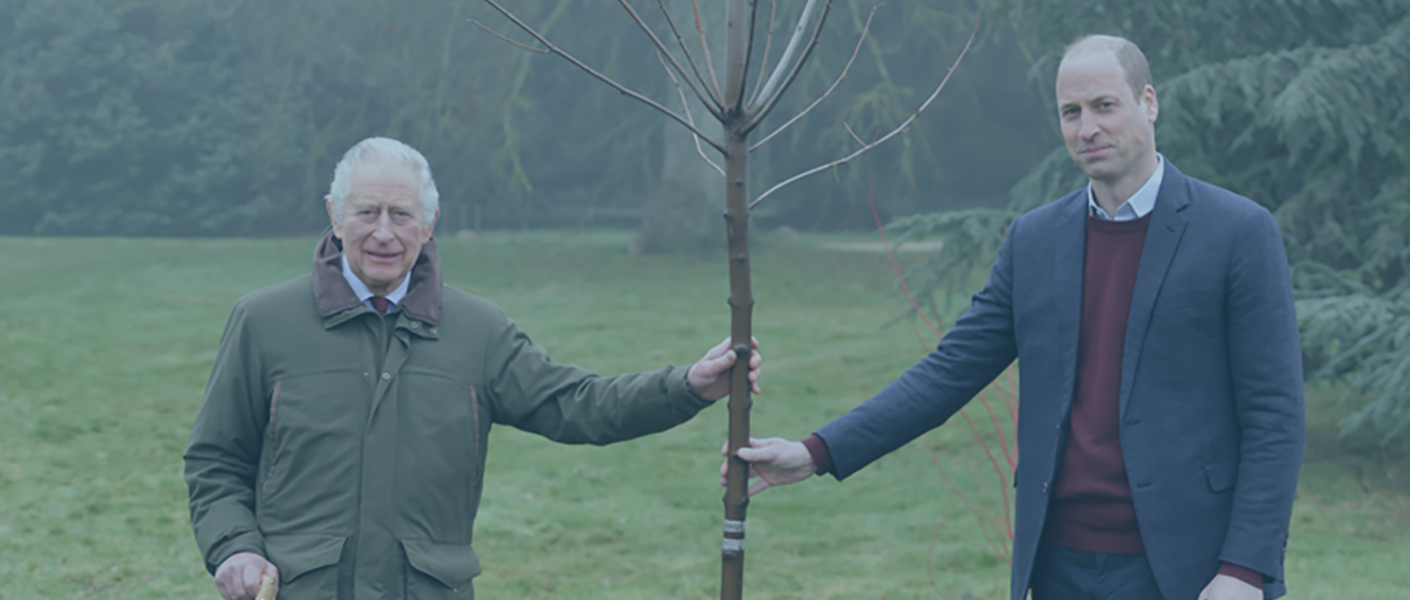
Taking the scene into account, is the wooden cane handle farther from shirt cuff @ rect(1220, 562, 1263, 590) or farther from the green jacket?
shirt cuff @ rect(1220, 562, 1263, 590)

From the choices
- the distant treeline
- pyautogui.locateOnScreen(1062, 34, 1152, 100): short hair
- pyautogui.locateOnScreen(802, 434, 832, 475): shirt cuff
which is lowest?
pyautogui.locateOnScreen(802, 434, 832, 475): shirt cuff

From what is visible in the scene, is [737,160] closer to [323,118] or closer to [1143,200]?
[1143,200]

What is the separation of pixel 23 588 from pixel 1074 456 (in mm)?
5909

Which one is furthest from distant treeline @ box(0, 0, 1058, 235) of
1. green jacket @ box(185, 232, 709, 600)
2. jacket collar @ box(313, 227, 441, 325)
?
green jacket @ box(185, 232, 709, 600)

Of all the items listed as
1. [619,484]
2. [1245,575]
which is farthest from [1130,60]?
[619,484]

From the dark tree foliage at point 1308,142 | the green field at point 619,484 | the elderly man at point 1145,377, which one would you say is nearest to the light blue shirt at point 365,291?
the elderly man at point 1145,377

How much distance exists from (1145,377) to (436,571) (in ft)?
4.78

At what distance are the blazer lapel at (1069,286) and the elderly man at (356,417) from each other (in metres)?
0.63

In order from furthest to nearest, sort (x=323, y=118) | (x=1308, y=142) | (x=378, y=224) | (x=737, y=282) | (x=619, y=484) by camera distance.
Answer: (x=323, y=118) < (x=619, y=484) < (x=1308, y=142) < (x=378, y=224) < (x=737, y=282)

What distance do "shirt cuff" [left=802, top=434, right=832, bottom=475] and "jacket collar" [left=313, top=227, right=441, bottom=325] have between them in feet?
2.94

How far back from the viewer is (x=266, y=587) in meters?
2.50

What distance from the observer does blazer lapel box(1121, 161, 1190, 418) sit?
98.4 inches

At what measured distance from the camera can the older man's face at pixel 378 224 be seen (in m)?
2.67

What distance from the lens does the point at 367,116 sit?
25.0 m
